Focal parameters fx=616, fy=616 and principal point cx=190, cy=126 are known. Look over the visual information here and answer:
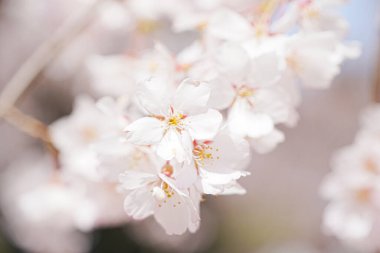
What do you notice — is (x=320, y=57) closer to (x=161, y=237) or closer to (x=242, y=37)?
(x=242, y=37)

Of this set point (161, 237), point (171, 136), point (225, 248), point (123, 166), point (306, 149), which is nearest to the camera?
point (171, 136)

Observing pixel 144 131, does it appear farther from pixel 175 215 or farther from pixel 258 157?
pixel 258 157

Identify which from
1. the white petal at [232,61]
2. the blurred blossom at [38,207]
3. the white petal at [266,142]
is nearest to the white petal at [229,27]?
the white petal at [232,61]

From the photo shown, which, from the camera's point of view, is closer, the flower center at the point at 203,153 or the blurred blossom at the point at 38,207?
the flower center at the point at 203,153

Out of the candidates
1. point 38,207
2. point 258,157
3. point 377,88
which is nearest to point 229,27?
point 377,88

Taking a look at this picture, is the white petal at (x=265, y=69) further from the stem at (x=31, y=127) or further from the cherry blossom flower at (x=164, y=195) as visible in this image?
the stem at (x=31, y=127)

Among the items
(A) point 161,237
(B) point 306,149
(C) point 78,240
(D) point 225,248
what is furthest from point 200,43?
(B) point 306,149
